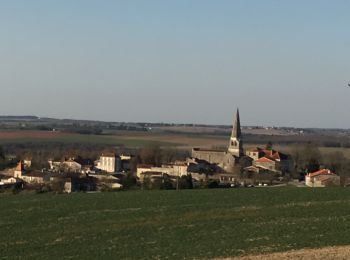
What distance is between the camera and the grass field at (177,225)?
20250mm

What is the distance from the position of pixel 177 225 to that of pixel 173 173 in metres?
80.6

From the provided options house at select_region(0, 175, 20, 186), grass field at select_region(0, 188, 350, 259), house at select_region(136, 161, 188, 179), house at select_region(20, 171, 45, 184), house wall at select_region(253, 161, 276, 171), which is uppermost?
grass field at select_region(0, 188, 350, 259)

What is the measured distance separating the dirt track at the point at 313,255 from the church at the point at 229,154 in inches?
3717

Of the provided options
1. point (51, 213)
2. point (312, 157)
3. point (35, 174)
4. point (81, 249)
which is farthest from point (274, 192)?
point (312, 157)

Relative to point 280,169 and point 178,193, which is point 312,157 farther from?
point 178,193

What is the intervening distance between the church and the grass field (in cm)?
7804

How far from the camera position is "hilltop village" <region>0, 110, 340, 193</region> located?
7225cm

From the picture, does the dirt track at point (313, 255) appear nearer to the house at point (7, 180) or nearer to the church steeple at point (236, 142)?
the house at point (7, 180)

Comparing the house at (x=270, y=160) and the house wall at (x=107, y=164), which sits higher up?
the house at (x=270, y=160)

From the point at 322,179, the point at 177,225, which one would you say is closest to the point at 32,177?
the point at 322,179

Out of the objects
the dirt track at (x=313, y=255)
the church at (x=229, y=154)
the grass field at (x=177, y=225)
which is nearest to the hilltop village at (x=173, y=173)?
the church at (x=229, y=154)

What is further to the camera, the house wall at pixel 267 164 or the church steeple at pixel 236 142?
the church steeple at pixel 236 142

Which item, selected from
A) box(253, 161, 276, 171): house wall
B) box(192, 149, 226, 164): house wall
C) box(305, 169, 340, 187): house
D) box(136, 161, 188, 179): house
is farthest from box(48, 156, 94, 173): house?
box(305, 169, 340, 187): house

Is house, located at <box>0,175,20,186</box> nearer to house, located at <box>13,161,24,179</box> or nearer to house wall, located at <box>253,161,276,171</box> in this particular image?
house, located at <box>13,161,24,179</box>
